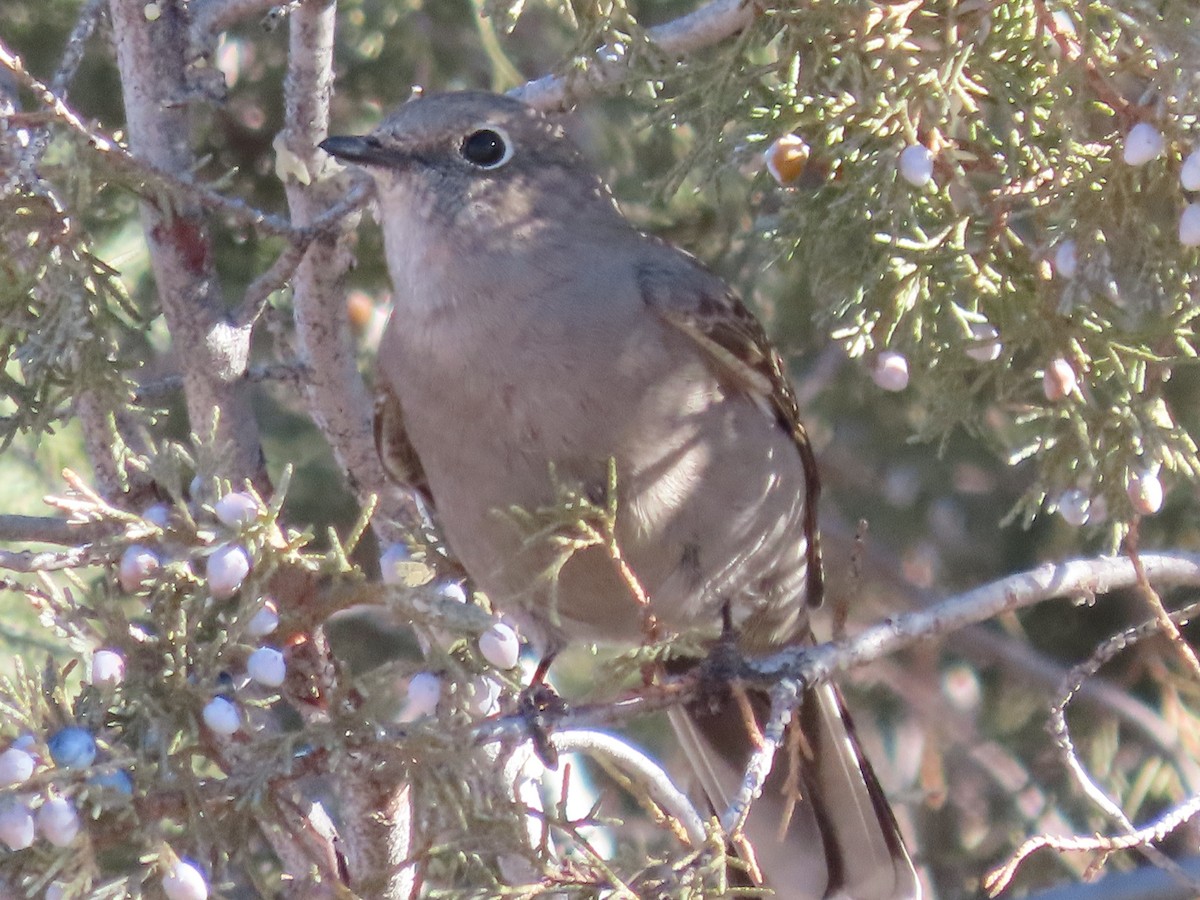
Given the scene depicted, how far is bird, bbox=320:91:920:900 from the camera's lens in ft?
11.4

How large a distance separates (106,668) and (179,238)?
1112 mm

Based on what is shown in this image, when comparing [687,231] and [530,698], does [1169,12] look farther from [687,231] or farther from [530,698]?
[687,231]

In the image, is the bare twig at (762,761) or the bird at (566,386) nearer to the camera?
the bare twig at (762,761)

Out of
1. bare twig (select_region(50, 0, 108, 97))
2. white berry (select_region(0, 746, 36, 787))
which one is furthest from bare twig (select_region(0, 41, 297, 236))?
white berry (select_region(0, 746, 36, 787))

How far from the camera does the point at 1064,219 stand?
309cm

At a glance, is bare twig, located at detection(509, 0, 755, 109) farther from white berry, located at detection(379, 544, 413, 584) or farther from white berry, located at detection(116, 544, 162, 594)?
white berry, located at detection(116, 544, 162, 594)

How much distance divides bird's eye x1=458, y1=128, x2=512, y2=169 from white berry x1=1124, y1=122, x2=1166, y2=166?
162 centimetres

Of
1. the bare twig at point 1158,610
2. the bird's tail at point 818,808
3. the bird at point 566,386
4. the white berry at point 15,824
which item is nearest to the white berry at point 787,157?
the bird at point 566,386

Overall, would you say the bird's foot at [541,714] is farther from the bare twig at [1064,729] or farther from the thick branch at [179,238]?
the bare twig at [1064,729]

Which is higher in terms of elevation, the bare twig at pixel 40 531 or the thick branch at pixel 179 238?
the thick branch at pixel 179 238

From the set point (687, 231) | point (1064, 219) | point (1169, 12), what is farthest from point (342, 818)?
point (687, 231)

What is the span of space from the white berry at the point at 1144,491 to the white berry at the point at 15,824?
7.31 ft

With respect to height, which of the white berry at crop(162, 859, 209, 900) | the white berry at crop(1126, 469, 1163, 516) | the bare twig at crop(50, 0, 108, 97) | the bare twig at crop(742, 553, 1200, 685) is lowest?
the bare twig at crop(742, 553, 1200, 685)

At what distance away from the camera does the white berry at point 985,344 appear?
3196 millimetres
